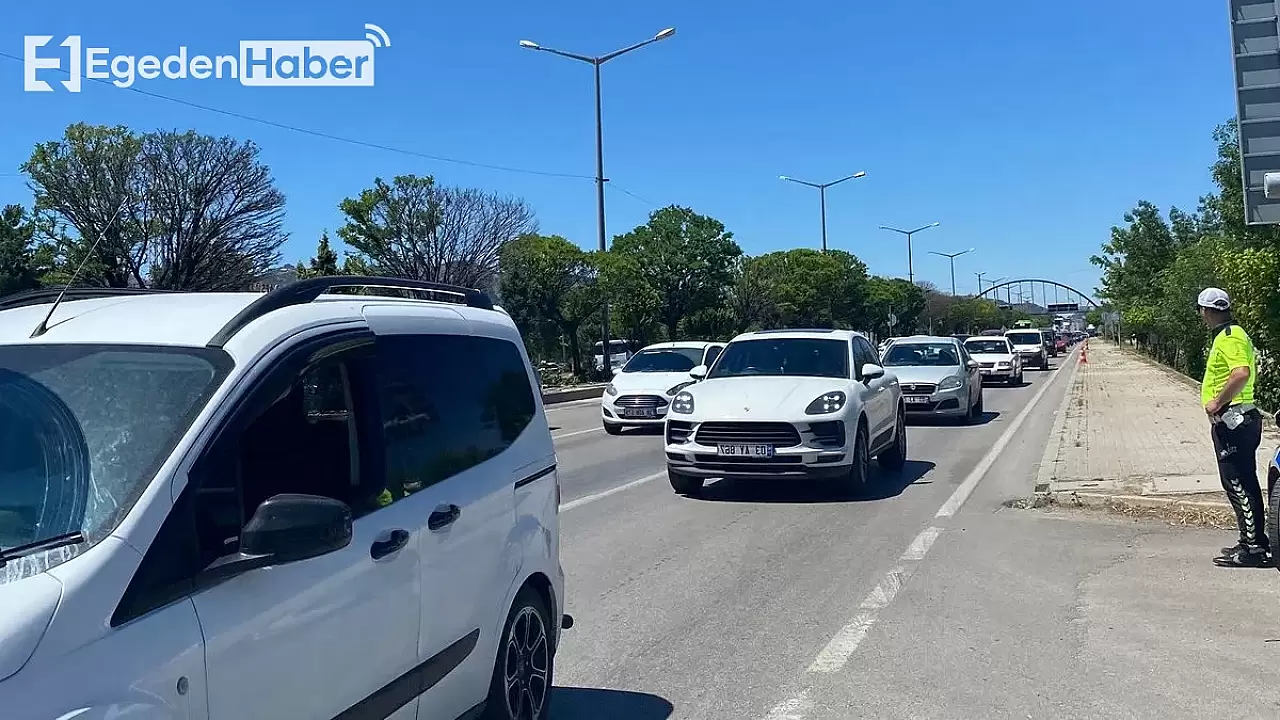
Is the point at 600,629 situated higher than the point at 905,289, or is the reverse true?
the point at 905,289

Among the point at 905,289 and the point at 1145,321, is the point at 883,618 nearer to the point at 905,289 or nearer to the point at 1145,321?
the point at 1145,321

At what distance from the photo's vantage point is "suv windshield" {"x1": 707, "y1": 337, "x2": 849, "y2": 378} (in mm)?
12641

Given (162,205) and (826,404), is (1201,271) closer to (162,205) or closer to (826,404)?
(826,404)

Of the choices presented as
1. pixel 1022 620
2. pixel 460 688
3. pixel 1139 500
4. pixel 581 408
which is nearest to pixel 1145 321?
pixel 581 408

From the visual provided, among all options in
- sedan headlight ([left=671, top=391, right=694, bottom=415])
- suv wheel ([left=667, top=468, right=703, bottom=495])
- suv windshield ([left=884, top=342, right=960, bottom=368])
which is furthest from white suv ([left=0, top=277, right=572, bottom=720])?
suv windshield ([left=884, top=342, right=960, bottom=368])

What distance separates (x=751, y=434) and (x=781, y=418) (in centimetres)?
34

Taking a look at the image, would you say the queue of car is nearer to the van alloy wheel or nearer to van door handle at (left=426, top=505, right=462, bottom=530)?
the van alloy wheel

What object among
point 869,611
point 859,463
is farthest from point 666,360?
point 869,611

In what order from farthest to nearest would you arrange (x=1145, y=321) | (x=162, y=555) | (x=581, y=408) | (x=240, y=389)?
(x=1145, y=321)
(x=581, y=408)
(x=240, y=389)
(x=162, y=555)

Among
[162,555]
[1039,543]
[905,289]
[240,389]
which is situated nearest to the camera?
[162,555]

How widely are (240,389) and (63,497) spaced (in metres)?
0.51

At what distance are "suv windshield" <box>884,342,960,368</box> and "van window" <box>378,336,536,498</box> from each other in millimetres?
18845

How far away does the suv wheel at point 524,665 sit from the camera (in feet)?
14.6

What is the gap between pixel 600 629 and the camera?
6.70 metres
